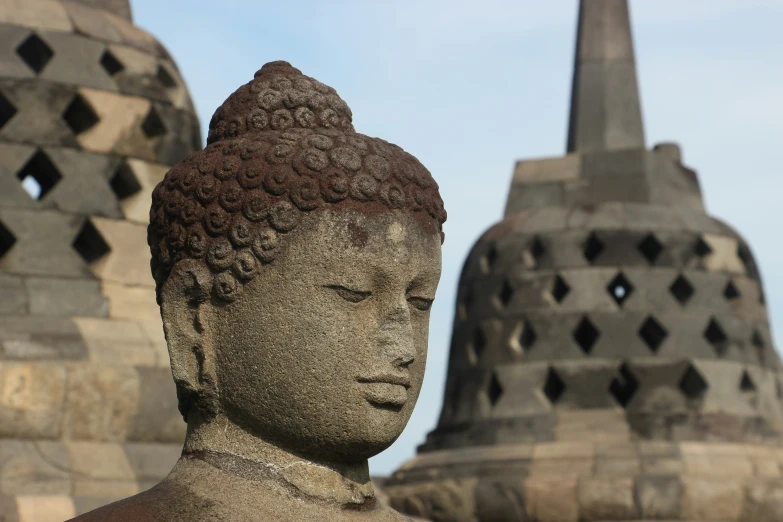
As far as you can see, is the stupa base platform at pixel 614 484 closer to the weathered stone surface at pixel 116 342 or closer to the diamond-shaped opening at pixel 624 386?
the diamond-shaped opening at pixel 624 386

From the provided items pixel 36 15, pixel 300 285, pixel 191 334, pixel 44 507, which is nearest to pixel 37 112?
pixel 36 15

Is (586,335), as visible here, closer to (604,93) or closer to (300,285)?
(604,93)

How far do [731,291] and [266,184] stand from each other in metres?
12.0

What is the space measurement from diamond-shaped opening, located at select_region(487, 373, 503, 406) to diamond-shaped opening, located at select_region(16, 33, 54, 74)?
7.49 metres

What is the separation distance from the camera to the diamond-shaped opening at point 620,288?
52.2 feet

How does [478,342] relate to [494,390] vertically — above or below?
above

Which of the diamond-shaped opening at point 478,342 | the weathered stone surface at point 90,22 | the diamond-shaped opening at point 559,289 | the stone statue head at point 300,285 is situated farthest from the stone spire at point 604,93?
the stone statue head at point 300,285

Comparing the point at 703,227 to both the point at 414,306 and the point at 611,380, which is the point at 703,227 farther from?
the point at 414,306

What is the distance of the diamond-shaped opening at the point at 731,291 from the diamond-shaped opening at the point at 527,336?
213cm

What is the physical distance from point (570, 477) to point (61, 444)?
6989mm

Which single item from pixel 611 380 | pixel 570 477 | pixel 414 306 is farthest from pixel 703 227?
pixel 414 306

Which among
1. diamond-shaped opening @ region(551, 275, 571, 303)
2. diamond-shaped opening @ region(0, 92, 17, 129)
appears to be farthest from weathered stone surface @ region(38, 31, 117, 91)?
diamond-shaped opening @ region(551, 275, 571, 303)

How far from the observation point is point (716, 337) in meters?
15.9

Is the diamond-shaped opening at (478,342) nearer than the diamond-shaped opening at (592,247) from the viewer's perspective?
No
